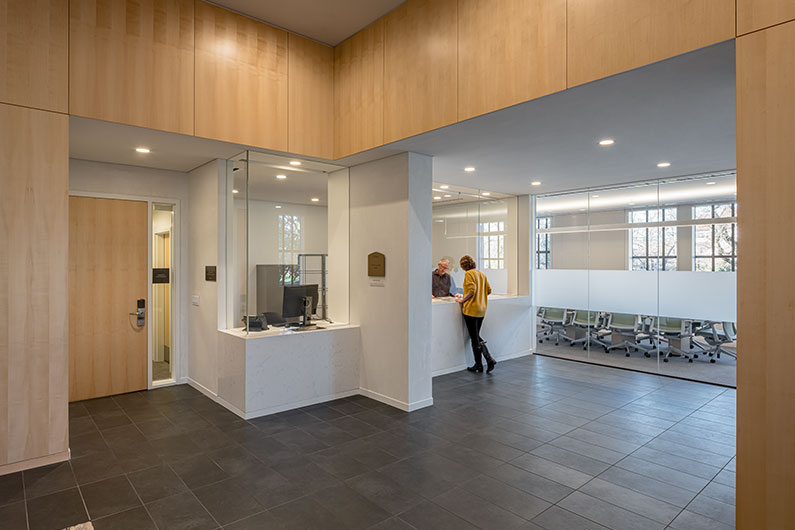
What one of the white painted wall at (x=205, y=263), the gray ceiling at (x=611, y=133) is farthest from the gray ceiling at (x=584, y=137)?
the white painted wall at (x=205, y=263)

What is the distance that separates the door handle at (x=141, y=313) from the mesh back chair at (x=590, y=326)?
259 inches

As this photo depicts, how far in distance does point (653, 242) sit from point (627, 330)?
1.45m

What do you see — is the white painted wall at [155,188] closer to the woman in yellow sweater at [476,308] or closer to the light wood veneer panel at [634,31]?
the woman in yellow sweater at [476,308]

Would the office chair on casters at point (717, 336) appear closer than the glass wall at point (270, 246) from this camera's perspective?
No

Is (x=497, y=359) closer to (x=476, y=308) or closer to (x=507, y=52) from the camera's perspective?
(x=476, y=308)

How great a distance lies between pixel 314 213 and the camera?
5.61 m

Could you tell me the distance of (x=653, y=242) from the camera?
6.65 metres

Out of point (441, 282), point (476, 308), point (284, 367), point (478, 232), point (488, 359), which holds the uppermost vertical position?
point (478, 232)

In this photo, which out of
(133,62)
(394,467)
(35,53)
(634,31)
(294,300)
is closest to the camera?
(634,31)

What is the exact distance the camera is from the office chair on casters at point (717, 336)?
6070mm

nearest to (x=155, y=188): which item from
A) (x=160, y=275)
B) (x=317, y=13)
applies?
(x=160, y=275)

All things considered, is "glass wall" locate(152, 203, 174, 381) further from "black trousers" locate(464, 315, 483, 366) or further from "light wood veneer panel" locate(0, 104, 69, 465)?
"black trousers" locate(464, 315, 483, 366)

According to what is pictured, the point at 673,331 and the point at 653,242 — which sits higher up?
the point at 653,242

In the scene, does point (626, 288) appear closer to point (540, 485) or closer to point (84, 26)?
point (540, 485)
